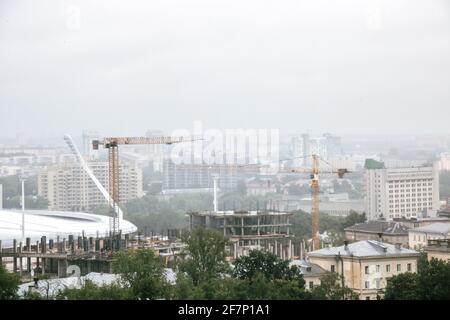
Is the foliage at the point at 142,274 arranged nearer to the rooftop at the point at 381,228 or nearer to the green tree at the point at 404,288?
the green tree at the point at 404,288

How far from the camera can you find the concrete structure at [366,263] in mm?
10234

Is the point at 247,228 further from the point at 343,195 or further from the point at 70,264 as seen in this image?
the point at 343,195

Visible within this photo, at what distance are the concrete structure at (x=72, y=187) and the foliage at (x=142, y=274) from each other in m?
21.2

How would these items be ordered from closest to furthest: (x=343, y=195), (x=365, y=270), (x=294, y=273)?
(x=294, y=273), (x=365, y=270), (x=343, y=195)

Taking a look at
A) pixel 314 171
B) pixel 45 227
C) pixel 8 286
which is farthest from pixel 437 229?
pixel 8 286

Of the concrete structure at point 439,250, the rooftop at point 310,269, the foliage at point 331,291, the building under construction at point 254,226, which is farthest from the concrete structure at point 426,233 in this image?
the foliage at point 331,291

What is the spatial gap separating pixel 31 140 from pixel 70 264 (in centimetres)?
1414

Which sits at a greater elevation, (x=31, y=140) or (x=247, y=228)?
(x=31, y=140)

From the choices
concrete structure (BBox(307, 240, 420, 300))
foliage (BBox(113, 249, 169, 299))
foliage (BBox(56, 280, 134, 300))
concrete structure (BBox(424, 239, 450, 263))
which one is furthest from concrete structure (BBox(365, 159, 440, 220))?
foliage (BBox(56, 280, 134, 300))

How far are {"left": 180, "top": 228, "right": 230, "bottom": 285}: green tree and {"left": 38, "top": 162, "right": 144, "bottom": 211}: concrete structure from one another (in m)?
20.0

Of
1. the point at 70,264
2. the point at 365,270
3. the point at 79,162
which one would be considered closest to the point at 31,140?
the point at 79,162

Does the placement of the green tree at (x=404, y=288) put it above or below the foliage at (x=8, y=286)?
below
